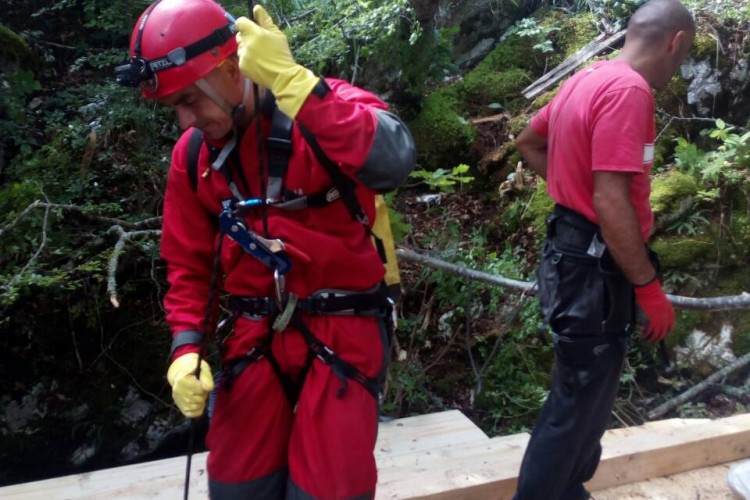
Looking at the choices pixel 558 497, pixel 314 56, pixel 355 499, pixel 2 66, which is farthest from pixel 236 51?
pixel 2 66

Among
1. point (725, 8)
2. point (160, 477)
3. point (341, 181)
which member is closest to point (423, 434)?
point (160, 477)

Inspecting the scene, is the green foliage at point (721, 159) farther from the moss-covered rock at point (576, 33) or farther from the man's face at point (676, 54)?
the man's face at point (676, 54)

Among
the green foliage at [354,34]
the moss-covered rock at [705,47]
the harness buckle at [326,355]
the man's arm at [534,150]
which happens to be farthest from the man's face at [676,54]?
the moss-covered rock at [705,47]

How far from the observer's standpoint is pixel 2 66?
5.33 m

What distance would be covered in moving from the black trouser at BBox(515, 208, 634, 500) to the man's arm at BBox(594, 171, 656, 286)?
0.31 ft

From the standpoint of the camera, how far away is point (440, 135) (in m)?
6.11

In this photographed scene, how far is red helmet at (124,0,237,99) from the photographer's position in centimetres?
168

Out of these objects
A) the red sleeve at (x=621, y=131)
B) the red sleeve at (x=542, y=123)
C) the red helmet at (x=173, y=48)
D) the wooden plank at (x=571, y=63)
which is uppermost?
the red helmet at (x=173, y=48)

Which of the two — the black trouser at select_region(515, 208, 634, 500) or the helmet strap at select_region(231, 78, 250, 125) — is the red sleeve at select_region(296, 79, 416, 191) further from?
the black trouser at select_region(515, 208, 634, 500)

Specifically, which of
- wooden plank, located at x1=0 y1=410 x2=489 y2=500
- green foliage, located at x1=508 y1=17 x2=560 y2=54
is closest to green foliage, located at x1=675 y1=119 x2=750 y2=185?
green foliage, located at x1=508 y1=17 x2=560 y2=54

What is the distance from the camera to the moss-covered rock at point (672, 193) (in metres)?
5.14

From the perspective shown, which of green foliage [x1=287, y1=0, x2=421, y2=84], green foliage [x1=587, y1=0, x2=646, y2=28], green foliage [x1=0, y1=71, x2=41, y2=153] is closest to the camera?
green foliage [x1=287, y1=0, x2=421, y2=84]

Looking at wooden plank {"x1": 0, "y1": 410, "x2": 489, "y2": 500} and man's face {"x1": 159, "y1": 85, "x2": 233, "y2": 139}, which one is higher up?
man's face {"x1": 159, "y1": 85, "x2": 233, "y2": 139}

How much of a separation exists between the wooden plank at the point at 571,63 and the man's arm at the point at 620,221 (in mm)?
4467
